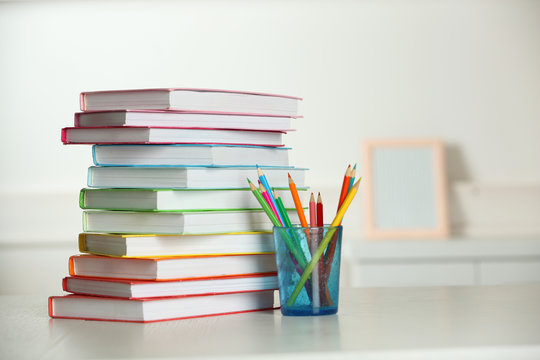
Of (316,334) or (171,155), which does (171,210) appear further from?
(316,334)

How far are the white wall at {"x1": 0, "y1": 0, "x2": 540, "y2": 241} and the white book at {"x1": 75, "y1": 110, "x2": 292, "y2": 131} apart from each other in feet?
7.69

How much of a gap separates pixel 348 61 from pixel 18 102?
152 centimetres

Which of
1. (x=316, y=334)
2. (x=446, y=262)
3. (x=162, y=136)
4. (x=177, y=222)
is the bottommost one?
(x=446, y=262)

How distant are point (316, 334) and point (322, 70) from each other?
2.66 meters

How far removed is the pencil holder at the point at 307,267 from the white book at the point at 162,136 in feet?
0.49

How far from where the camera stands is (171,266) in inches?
33.6

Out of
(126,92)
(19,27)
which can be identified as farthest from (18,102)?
(126,92)

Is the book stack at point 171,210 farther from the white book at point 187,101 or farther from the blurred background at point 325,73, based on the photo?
the blurred background at point 325,73

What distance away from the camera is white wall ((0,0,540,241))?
3.30m

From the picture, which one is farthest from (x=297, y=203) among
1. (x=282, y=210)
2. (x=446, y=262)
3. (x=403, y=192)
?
(x=403, y=192)

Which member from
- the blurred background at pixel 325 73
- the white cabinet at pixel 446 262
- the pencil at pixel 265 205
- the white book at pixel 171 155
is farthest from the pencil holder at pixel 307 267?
the blurred background at pixel 325 73

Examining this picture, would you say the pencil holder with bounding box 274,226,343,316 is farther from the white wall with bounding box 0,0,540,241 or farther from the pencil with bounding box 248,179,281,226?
the white wall with bounding box 0,0,540,241

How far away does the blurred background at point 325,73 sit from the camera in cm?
329

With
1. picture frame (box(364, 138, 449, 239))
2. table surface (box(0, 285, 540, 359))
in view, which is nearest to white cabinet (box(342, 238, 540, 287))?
picture frame (box(364, 138, 449, 239))
